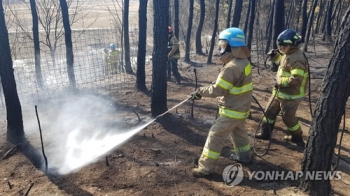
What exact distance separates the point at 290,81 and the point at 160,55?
281 cm

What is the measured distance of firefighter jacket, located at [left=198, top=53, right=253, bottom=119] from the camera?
414cm

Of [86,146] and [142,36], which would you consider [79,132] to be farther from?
[142,36]

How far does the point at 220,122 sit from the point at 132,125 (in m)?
2.79

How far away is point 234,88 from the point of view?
4.24m

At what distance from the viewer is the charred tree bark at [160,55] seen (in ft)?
20.9

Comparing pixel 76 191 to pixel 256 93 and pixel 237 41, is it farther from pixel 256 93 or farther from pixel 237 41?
pixel 256 93

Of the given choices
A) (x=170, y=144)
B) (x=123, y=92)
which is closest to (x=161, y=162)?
(x=170, y=144)

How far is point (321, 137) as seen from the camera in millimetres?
3631

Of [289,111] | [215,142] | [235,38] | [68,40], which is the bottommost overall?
[215,142]

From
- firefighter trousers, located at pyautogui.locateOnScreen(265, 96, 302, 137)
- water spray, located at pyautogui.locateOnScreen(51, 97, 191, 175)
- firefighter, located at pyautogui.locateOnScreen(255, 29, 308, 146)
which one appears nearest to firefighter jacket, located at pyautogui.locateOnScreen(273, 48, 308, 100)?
firefighter, located at pyautogui.locateOnScreen(255, 29, 308, 146)

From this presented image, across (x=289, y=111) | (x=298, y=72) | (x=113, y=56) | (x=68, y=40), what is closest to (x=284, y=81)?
(x=298, y=72)

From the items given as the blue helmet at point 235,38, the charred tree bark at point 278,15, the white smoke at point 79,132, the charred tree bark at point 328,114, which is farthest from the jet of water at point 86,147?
the charred tree bark at point 278,15

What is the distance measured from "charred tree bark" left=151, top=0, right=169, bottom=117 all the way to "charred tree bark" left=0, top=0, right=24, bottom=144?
281 cm

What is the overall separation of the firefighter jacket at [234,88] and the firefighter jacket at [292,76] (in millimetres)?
1153
